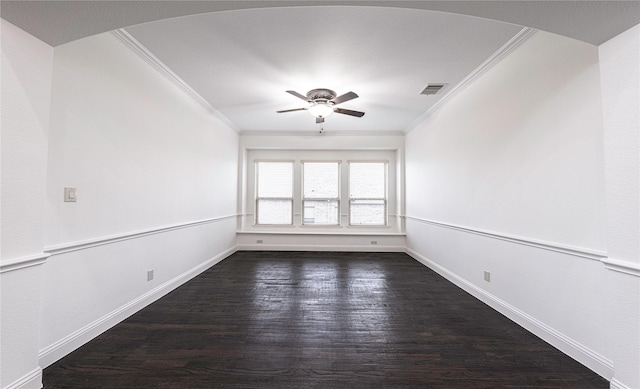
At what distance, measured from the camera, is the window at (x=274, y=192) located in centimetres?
620

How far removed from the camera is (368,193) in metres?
6.17

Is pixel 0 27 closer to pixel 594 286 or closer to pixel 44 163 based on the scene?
pixel 44 163

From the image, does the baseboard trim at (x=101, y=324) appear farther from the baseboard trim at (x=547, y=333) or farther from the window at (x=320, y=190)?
the baseboard trim at (x=547, y=333)

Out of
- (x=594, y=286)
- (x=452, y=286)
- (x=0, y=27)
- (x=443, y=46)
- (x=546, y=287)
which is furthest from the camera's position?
(x=452, y=286)

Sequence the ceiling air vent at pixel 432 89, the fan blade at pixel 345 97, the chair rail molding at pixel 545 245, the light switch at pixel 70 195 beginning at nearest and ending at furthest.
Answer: the chair rail molding at pixel 545 245, the light switch at pixel 70 195, the fan blade at pixel 345 97, the ceiling air vent at pixel 432 89

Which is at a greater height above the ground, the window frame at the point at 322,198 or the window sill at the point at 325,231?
the window frame at the point at 322,198

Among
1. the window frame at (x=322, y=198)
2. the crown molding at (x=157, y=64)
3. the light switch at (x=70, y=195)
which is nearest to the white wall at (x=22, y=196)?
the light switch at (x=70, y=195)

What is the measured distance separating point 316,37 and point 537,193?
2427mm

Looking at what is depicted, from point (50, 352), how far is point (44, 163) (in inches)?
52.6

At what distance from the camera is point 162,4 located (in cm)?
140

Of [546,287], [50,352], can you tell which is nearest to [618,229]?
[546,287]

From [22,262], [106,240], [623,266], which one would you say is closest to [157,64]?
[106,240]

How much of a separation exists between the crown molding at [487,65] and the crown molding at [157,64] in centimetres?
355

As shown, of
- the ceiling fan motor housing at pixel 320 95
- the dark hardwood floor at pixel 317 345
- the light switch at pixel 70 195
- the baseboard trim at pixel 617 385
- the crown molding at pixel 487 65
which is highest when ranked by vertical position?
the crown molding at pixel 487 65
